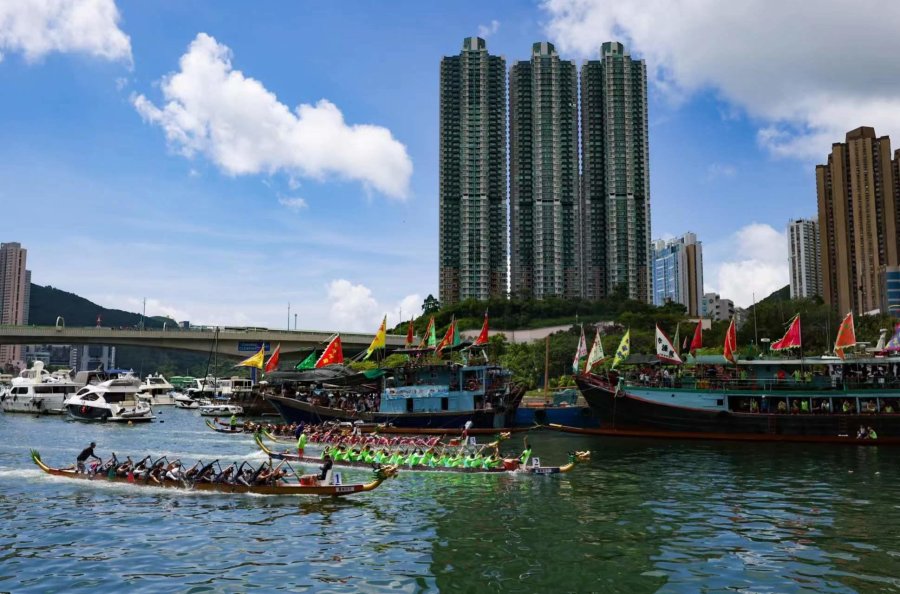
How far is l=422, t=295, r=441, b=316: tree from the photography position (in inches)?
6132

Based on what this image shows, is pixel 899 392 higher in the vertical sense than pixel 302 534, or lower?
higher

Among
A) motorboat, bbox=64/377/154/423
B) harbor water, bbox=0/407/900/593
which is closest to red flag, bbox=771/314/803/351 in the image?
harbor water, bbox=0/407/900/593

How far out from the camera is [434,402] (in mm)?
56188

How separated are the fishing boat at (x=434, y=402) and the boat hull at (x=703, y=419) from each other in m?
7.60

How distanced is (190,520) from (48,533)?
4.34 m

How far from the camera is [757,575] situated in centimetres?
1728

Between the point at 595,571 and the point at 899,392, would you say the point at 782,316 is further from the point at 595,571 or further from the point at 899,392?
the point at 595,571

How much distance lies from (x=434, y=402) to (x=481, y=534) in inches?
1378

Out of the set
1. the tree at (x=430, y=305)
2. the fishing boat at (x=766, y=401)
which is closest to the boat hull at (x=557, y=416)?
the fishing boat at (x=766, y=401)

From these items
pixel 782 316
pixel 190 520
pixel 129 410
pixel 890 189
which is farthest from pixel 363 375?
pixel 890 189

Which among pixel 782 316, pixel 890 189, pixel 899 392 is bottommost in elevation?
pixel 899 392

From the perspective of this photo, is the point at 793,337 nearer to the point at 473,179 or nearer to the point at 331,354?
the point at 331,354

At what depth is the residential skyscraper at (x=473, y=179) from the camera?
522 feet

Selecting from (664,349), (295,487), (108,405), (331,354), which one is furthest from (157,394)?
(295,487)
